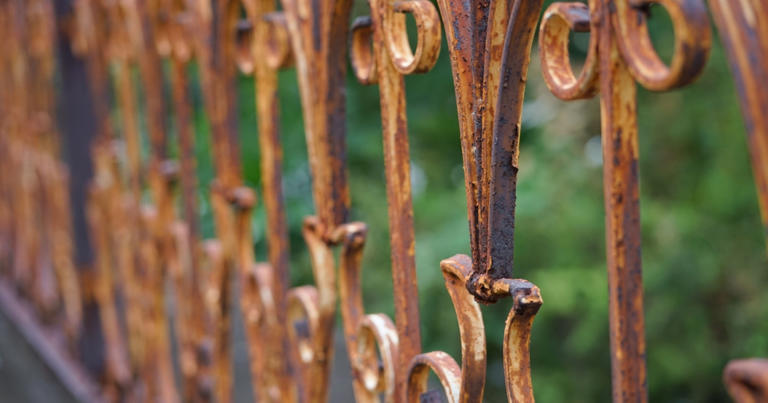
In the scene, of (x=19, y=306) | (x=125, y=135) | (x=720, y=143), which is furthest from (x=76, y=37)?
(x=720, y=143)

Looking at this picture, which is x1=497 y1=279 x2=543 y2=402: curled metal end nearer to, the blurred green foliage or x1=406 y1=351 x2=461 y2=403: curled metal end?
x1=406 y1=351 x2=461 y2=403: curled metal end

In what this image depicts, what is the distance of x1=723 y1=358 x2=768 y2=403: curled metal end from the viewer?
1.58 feet

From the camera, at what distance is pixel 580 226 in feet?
9.51

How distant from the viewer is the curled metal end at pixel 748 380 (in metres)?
0.48

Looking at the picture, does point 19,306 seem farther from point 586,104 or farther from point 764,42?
point 764,42

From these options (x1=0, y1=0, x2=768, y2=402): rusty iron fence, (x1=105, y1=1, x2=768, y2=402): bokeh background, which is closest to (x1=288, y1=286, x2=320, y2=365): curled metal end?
(x1=0, y1=0, x2=768, y2=402): rusty iron fence

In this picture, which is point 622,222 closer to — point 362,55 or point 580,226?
point 362,55

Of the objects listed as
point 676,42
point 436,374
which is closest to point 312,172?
point 436,374

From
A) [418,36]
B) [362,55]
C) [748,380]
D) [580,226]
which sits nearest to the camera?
[748,380]

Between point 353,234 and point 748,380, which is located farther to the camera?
point 353,234

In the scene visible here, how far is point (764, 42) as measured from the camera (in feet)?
1.43

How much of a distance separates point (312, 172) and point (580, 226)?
2052 mm

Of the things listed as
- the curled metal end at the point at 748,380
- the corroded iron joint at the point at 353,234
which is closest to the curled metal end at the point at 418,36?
the corroded iron joint at the point at 353,234

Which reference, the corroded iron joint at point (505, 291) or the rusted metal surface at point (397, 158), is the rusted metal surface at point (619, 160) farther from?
the rusted metal surface at point (397, 158)
